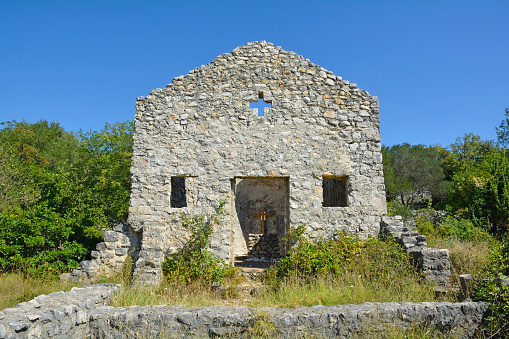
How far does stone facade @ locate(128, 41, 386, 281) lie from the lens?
341 inches

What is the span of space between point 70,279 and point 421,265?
24.8ft

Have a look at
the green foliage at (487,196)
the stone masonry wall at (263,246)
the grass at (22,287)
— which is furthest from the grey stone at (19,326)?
the green foliage at (487,196)

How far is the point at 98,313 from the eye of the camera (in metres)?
5.19

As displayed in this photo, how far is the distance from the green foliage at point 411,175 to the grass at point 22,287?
21.4 meters

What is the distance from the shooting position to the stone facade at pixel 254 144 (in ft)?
28.4

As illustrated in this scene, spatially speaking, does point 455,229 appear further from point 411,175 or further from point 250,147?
point 411,175

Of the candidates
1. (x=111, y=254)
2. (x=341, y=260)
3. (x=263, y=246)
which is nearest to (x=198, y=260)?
(x=111, y=254)

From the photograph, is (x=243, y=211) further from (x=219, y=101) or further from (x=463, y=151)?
(x=463, y=151)

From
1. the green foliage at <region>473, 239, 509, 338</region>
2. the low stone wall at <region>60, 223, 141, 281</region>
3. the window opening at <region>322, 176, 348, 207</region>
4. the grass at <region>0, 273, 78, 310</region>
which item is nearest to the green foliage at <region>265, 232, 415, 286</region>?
the green foliage at <region>473, 239, 509, 338</region>

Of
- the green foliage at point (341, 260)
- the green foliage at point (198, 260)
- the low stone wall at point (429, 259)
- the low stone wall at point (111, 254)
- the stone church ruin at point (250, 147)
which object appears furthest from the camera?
the stone church ruin at point (250, 147)

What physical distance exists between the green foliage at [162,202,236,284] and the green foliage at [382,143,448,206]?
18726 mm

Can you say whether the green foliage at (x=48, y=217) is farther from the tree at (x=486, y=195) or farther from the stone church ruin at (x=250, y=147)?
the tree at (x=486, y=195)

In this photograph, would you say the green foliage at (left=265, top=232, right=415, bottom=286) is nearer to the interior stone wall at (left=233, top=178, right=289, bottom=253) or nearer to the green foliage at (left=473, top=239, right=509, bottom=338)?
the green foliage at (left=473, top=239, right=509, bottom=338)

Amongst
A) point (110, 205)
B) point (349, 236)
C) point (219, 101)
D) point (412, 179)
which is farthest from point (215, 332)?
point (412, 179)
